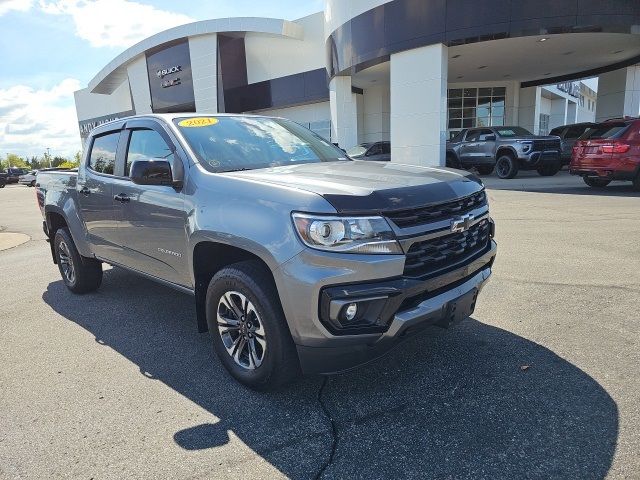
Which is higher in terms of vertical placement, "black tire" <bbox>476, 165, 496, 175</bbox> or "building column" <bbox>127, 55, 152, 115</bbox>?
"building column" <bbox>127, 55, 152, 115</bbox>

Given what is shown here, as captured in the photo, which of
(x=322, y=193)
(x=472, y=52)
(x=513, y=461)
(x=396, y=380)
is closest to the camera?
(x=513, y=461)

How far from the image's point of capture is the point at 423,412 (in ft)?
8.91

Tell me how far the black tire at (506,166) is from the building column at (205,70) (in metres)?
20.6

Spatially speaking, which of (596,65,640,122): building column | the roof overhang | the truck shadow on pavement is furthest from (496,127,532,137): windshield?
the roof overhang

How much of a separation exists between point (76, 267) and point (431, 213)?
13.8 feet

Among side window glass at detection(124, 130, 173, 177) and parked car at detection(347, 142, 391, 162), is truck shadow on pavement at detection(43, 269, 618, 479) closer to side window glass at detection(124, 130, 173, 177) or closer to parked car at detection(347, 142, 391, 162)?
side window glass at detection(124, 130, 173, 177)

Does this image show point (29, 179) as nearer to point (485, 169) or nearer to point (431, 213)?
point (485, 169)

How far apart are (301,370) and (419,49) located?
1629cm

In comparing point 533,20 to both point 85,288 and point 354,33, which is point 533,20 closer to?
point 354,33

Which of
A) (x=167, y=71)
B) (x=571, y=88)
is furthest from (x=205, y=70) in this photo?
(x=571, y=88)

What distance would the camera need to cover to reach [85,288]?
5277 mm

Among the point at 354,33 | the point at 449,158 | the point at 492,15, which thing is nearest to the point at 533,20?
the point at 492,15

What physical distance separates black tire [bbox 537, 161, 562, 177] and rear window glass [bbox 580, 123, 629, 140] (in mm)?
3885

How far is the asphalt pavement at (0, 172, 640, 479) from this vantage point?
7.66 ft
